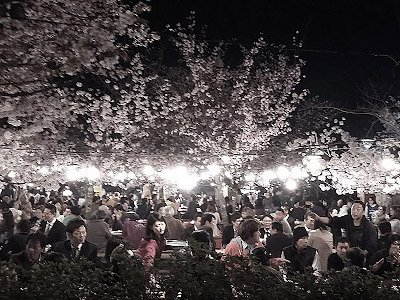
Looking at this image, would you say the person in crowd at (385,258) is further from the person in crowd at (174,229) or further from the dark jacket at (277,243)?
the person in crowd at (174,229)

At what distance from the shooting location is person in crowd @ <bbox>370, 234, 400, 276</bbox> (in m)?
6.27

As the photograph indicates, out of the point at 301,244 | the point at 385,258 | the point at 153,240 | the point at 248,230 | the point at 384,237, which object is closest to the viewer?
the point at 385,258

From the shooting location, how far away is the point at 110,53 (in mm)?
7285

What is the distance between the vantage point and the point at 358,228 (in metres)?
8.48

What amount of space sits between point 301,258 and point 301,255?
5 centimetres

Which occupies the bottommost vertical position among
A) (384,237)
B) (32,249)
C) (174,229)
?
(174,229)

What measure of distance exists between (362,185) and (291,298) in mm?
20142

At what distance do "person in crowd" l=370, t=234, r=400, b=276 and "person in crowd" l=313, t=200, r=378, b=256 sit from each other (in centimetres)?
45

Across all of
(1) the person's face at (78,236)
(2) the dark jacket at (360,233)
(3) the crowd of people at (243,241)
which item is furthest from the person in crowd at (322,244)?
(1) the person's face at (78,236)

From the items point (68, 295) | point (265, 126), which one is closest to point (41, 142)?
point (265, 126)

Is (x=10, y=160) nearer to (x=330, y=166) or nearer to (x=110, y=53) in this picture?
(x=110, y=53)

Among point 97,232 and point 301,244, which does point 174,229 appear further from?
point 301,244

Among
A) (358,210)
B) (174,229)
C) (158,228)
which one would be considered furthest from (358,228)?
(174,229)

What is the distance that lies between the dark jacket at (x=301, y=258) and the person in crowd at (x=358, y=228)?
55.3 inches
